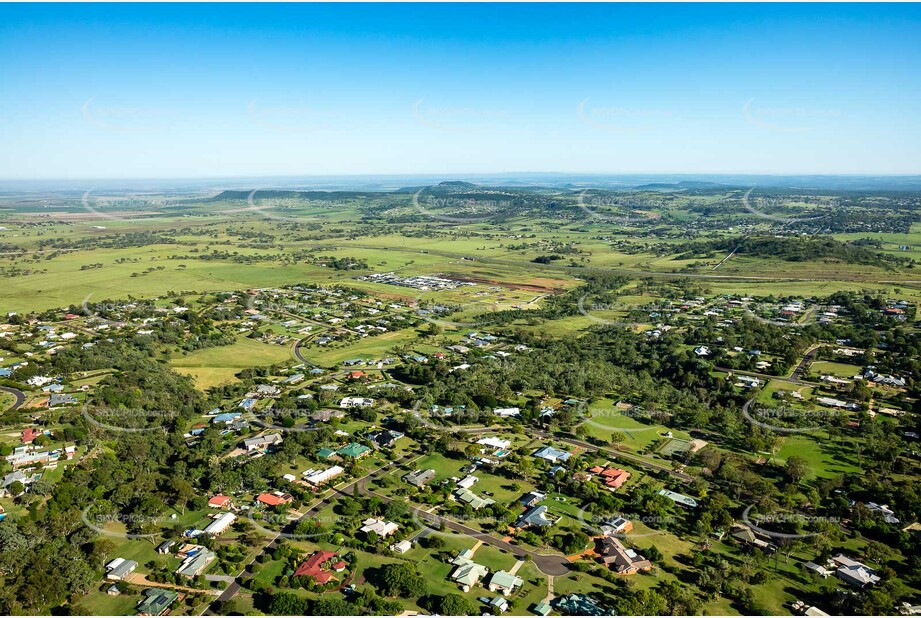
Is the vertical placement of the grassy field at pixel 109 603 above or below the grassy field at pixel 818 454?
above

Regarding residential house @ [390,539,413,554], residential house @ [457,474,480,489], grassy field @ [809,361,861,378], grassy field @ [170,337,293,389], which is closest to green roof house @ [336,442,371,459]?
residential house @ [457,474,480,489]

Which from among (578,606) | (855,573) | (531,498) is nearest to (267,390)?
(531,498)

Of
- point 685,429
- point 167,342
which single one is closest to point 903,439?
point 685,429

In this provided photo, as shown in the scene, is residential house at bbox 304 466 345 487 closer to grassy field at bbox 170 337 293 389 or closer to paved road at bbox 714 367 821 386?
grassy field at bbox 170 337 293 389

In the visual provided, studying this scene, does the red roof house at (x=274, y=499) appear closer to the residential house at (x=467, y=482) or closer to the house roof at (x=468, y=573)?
Result: the residential house at (x=467, y=482)

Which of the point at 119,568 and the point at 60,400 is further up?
the point at 60,400

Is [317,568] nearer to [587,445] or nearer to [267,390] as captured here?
[587,445]

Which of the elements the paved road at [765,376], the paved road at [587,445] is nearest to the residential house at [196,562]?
the paved road at [587,445]

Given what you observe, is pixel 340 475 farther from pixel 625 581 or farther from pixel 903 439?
pixel 903 439
